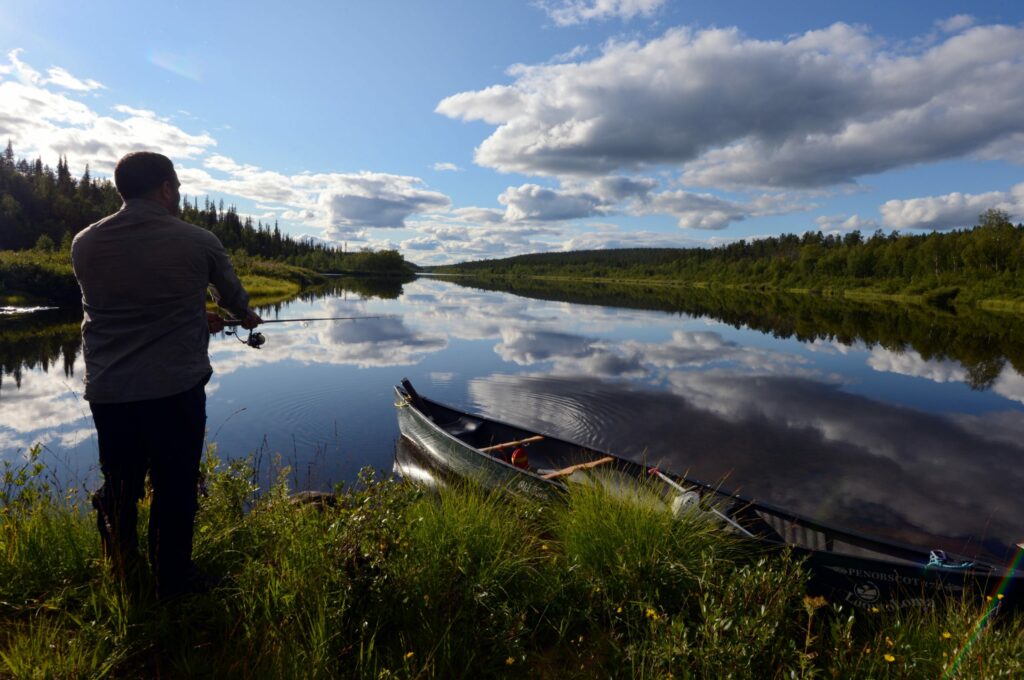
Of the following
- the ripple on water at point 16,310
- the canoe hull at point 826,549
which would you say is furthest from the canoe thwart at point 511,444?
the ripple on water at point 16,310

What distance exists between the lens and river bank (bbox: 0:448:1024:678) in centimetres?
313

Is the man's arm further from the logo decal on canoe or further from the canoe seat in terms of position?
the canoe seat

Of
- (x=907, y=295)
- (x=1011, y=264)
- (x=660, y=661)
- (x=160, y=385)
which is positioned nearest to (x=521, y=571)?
(x=660, y=661)

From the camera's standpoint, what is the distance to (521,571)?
14.0ft

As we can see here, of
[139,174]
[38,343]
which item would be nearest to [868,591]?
[139,174]

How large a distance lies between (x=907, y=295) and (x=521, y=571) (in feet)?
300

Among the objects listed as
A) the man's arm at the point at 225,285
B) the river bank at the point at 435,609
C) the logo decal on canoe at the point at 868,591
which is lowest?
the logo decal on canoe at the point at 868,591

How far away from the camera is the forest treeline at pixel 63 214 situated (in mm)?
70125

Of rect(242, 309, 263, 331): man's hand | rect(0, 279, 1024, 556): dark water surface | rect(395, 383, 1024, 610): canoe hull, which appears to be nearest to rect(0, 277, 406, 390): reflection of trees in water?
rect(0, 279, 1024, 556): dark water surface

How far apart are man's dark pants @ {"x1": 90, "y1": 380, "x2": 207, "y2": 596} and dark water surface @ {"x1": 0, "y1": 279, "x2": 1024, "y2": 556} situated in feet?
13.9

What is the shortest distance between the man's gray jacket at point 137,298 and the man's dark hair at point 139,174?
8cm

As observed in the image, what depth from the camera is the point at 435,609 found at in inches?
142

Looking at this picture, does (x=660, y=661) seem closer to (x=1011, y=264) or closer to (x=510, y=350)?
(x=510, y=350)

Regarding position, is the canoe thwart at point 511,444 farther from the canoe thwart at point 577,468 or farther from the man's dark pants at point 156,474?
the man's dark pants at point 156,474
